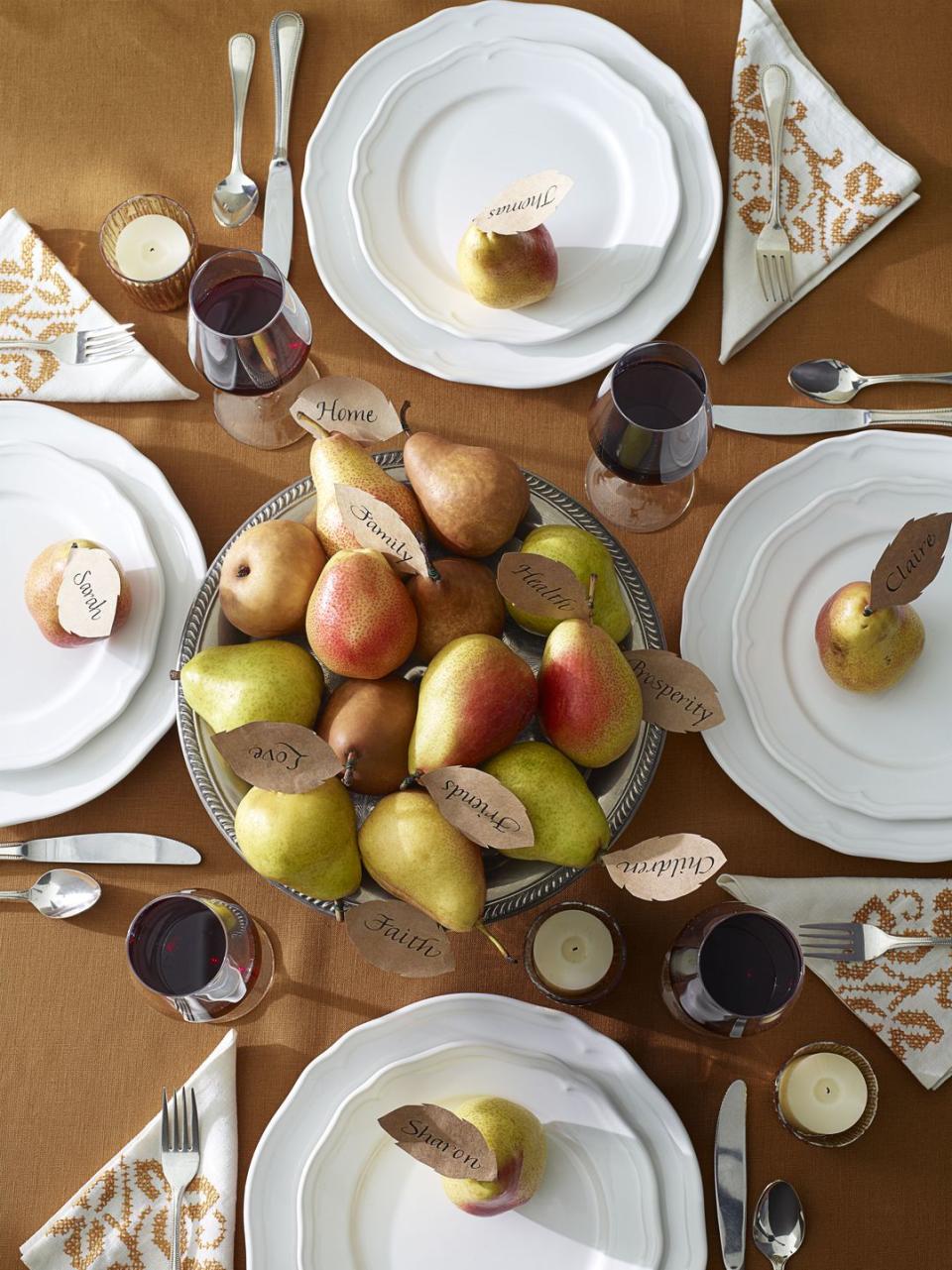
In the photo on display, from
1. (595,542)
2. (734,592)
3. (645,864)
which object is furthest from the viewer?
(734,592)

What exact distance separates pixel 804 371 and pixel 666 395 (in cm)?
19

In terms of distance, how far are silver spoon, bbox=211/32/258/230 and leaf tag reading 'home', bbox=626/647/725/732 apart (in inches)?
23.1

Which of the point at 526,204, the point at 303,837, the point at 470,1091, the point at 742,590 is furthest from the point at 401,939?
the point at 526,204

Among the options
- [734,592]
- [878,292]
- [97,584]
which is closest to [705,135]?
[878,292]

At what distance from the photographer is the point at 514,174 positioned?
1.00 metres

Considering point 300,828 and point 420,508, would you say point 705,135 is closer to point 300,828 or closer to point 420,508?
point 420,508

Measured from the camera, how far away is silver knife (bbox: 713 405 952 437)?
0.94m

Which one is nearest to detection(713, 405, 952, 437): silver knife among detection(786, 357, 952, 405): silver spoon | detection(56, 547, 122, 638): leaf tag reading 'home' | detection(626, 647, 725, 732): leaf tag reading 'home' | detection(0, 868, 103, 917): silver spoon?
detection(786, 357, 952, 405): silver spoon

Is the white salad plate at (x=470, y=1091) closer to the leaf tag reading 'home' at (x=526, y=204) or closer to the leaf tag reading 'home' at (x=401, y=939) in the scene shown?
the leaf tag reading 'home' at (x=401, y=939)

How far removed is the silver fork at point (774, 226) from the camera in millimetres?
969

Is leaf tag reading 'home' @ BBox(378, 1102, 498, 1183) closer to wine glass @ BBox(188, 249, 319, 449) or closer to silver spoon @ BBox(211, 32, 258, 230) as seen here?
wine glass @ BBox(188, 249, 319, 449)

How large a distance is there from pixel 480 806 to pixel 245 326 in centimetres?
46

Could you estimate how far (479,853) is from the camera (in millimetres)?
729

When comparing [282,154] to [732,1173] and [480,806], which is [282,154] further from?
[732,1173]
